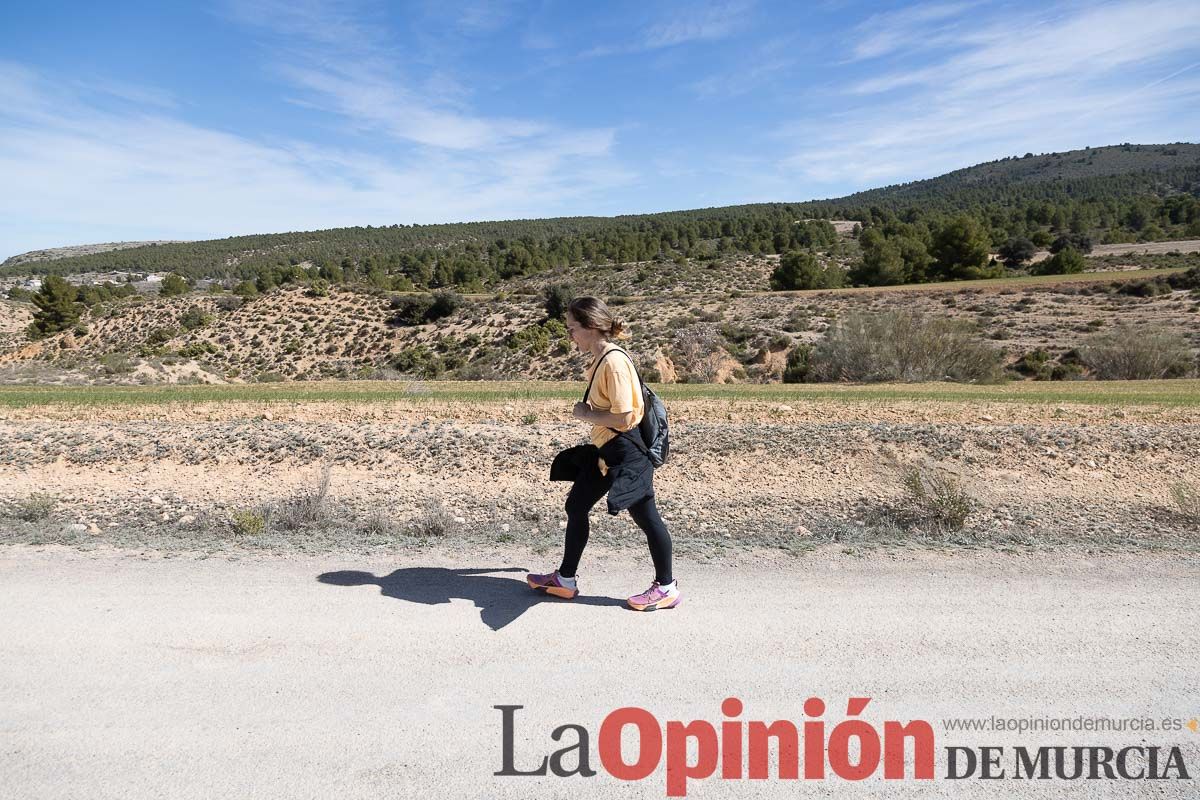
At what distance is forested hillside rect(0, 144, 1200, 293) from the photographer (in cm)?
Answer: 6975

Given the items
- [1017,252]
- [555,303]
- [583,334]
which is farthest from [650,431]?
[1017,252]

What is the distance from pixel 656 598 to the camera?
16.0 ft

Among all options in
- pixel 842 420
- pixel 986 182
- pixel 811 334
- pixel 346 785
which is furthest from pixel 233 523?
pixel 986 182

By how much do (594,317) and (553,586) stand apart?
1767 millimetres

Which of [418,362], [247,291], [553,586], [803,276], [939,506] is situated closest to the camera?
[553,586]

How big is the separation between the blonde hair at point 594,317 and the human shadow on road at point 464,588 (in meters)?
1.75

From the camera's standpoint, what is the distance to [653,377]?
111 ft

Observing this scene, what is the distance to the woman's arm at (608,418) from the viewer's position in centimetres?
469

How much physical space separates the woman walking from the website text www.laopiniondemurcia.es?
4.64ft

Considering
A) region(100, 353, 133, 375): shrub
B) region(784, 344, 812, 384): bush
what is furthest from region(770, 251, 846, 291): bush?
region(100, 353, 133, 375): shrub

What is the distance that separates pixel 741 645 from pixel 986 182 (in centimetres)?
18923

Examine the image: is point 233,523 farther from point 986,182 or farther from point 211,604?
point 986,182

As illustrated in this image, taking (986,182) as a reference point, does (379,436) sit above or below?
below

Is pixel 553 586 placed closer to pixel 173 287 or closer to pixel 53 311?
pixel 53 311
